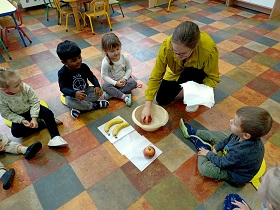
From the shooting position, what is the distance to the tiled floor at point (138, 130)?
4.64 feet

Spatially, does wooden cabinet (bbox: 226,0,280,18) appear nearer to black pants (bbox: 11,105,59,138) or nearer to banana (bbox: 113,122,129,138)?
banana (bbox: 113,122,129,138)

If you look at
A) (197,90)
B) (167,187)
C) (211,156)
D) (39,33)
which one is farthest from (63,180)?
(39,33)

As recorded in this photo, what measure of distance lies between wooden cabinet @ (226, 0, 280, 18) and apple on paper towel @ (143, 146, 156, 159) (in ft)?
12.1

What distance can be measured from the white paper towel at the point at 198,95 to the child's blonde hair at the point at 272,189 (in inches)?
30.6

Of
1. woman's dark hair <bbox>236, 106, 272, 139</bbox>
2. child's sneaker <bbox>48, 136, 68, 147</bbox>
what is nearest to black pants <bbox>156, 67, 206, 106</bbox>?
woman's dark hair <bbox>236, 106, 272, 139</bbox>

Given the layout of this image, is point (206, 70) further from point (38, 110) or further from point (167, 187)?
point (38, 110)

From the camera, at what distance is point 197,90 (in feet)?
5.44

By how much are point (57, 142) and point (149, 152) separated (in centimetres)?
73

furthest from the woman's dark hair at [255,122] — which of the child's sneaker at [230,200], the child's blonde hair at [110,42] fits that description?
the child's blonde hair at [110,42]

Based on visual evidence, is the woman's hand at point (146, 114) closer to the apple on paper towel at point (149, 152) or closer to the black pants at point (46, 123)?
the apple on paper towel at point (149, 152)

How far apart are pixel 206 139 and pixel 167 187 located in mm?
511

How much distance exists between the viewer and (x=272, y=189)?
33.4 inches

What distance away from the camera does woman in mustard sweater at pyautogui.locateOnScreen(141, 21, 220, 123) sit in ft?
4.70

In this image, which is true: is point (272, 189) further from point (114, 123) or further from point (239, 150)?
point (114, 123)
